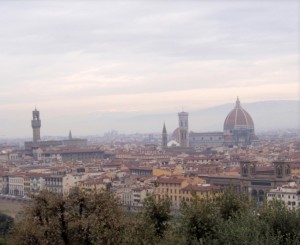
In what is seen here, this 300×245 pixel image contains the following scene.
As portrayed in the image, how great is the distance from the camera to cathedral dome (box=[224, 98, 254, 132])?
354 ft

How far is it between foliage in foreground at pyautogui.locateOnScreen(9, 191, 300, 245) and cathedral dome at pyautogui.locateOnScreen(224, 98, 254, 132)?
9228 centimetres

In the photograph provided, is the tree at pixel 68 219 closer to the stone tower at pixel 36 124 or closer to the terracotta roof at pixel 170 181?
the terracotta roof at pixel 170 181

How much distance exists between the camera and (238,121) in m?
109

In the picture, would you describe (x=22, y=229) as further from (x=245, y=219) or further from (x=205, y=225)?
(x=245, y=219)

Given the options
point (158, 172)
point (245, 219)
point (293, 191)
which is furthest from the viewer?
point (158, 172)

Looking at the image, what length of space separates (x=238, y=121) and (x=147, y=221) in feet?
315

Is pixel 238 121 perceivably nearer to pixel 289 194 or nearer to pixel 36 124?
pixel 36 124

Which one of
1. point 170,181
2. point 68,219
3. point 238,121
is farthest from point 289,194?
point 238,121

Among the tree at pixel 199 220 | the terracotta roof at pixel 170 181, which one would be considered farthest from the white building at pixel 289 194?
the tree at pixel 199 220

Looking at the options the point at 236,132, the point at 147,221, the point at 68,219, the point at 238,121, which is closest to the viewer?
the point at 147,221

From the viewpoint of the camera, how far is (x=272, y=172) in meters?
43.7

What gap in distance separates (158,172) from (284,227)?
38.7m

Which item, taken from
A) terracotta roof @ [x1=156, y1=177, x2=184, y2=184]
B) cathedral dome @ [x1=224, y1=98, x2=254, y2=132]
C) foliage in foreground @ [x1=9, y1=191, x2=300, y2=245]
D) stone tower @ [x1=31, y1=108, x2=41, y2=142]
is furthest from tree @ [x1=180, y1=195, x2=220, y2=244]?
cathedral dome @ [x1=224, y1=98, x2=254, y2=132]

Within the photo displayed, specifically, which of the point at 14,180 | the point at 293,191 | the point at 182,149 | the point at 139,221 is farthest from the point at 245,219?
the point at 182,149
